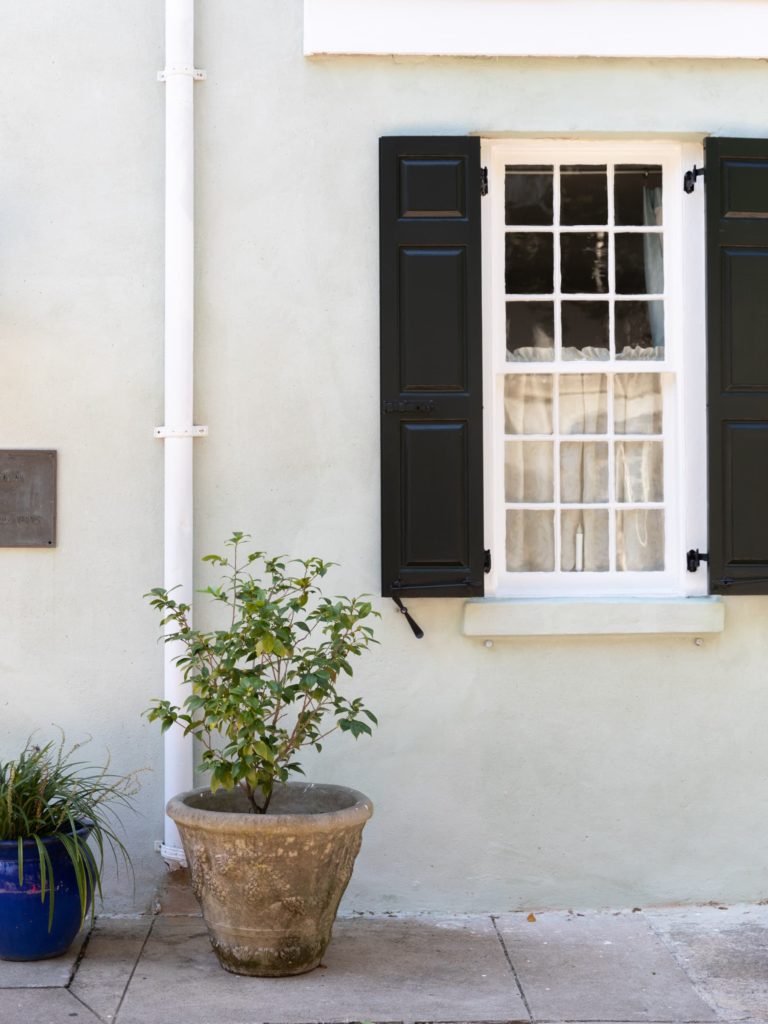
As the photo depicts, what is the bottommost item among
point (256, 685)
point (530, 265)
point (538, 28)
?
Result: point (256, 685)

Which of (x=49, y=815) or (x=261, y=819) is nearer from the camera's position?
(x=261, y=819)

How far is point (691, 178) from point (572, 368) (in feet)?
3.14

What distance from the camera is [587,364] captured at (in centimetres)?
571

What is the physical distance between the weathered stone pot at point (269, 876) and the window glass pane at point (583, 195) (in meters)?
2.74

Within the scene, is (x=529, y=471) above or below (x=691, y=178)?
below

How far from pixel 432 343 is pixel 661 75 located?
1545 mm

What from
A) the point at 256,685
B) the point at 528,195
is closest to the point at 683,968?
the point at 256,685

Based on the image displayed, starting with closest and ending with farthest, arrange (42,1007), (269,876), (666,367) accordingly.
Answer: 1. (42,1007)
2. (269,876)
3. (666,367)

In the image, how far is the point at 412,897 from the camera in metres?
5.52

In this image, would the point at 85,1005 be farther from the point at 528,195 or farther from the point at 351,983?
the point at 528,195

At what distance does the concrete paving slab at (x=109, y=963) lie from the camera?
453cm

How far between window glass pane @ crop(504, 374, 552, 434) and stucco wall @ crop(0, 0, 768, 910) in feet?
2.11

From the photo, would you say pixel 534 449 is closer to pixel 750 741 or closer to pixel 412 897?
pixel 750 741

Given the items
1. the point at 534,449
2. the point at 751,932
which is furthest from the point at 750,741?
the point at 534,449
